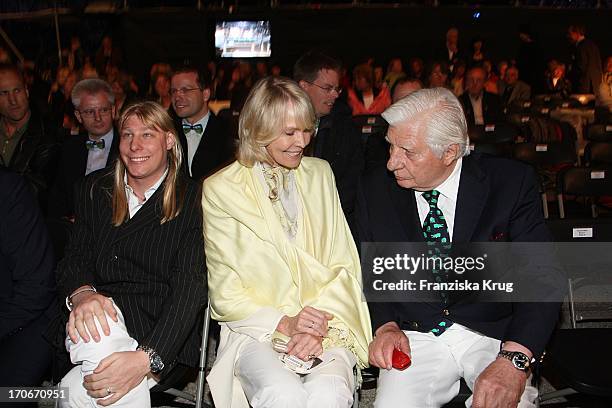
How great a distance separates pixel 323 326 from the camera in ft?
9.75

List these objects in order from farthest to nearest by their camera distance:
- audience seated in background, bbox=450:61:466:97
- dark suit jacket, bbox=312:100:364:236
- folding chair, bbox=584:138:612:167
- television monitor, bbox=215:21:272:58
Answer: television monitor, bbox=215:21:272:58 < audience seated in background, bbox=450:61:466:97 < folding chair, bbox=584:138:612:167 < dark suit jacket, bbox=312:100:364:236

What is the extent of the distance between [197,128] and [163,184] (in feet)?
6.36

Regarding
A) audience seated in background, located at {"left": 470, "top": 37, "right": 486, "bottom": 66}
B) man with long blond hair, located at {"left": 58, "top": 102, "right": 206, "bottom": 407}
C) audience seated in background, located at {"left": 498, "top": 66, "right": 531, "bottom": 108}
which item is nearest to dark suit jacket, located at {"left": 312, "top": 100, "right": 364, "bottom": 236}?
man with long blond hair, located at {"left": 58, "top": 102, "right": 206, "bottom": 407}

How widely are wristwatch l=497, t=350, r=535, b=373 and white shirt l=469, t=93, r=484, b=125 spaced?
6.20m

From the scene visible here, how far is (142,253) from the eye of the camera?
311 cm

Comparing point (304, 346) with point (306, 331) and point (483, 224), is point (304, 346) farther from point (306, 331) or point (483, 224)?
point (483, 224)

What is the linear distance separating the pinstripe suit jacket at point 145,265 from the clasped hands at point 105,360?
20 cm

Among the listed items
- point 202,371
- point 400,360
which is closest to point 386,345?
point 400,360

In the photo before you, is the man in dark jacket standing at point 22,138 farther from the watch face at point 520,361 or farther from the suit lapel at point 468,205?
the watch face at point 520,361

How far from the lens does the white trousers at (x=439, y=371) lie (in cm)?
286

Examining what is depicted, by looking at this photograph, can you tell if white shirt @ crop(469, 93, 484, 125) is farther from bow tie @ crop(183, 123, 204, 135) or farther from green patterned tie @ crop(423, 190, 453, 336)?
green patterned tie @ crop(423, 190, 453, 336)

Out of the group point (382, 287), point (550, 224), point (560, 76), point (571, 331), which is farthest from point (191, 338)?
point (560, 76)

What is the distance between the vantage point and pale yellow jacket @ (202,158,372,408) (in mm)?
3033

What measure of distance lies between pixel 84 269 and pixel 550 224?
2.42m
